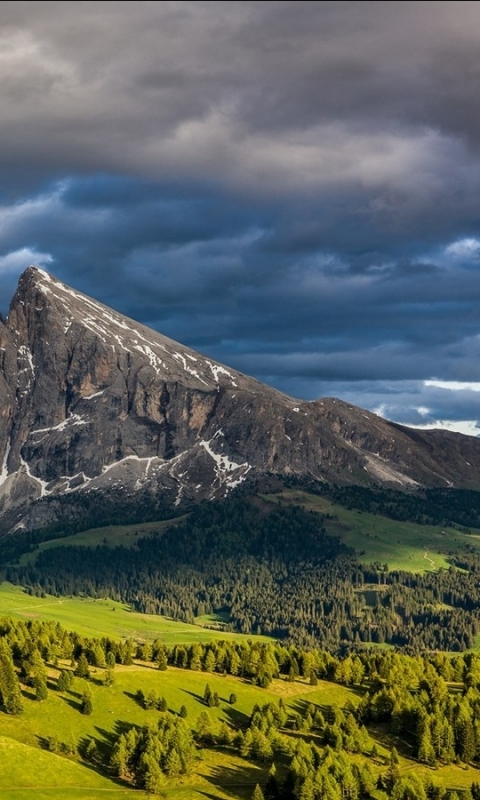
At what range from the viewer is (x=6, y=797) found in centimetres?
19375

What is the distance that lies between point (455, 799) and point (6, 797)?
8272cm

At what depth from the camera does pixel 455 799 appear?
19962cm

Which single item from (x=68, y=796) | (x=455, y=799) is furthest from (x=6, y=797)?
(x=455, y=799)

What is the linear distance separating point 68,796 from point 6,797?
12063mm

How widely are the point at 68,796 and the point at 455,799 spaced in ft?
237

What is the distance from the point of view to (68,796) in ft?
655

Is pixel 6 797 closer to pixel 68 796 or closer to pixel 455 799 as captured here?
pixel 68 796
